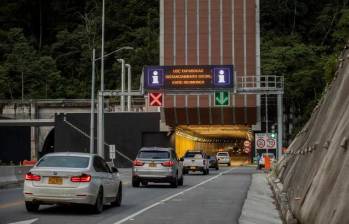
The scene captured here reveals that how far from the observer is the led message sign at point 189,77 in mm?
45750

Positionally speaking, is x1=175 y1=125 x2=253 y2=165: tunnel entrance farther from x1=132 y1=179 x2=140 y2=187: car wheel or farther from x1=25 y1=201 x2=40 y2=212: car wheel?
x1=25 y1=201 x2=40 y2=212: car wheel

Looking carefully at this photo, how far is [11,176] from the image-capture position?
30.5m

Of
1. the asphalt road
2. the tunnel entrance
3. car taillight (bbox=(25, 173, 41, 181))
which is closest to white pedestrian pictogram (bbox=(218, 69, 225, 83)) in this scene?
the asphalt road

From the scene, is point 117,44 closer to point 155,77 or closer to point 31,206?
point 155,77

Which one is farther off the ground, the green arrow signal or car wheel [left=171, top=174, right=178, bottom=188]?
the green arrow signal

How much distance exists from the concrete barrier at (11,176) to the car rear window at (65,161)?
11640mm

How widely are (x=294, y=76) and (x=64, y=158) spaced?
70.0m

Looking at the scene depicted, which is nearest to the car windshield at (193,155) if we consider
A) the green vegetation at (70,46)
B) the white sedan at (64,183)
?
the white sedan at (64,183)

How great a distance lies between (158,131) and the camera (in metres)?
70.2

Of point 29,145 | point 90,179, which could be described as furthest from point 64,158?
point 29,145

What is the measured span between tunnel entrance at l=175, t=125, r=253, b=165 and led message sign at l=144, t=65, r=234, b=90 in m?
28.7

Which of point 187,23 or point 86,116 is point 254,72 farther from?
point 86,116

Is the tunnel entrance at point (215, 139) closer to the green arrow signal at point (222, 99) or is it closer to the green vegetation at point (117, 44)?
the green vegetation at point (117, 44)

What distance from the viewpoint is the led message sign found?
45750 mm
